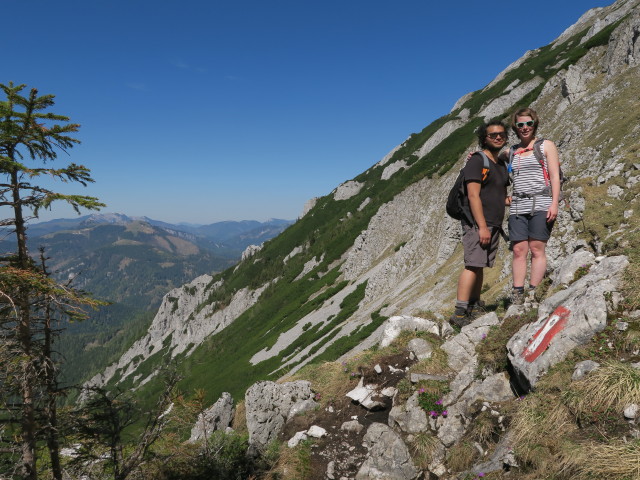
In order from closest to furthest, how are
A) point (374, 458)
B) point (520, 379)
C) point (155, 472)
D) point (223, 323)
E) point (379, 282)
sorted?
1. point (520, 379)
2. point (374, 458)
3. point (155, 472)
4. point (379, 282)
5. point (223, 323)

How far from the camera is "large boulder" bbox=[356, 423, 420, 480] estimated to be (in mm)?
6207

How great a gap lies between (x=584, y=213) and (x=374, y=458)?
14.4m

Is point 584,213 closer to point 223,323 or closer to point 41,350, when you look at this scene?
point 41,350

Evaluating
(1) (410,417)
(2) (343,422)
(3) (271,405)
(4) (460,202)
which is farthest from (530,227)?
(3) (271,405)

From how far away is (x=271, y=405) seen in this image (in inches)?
391

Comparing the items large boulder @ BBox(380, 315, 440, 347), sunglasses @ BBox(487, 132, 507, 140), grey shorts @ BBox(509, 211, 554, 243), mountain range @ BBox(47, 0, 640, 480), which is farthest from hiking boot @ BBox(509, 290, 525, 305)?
sunglasses @ BBox(487, 132, 507, 140)

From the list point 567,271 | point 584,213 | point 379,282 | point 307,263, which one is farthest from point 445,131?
point 567,271

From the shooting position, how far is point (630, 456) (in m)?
3.65

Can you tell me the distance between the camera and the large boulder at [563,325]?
5.62 m

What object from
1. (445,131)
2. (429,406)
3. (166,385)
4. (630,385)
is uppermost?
(445,131)

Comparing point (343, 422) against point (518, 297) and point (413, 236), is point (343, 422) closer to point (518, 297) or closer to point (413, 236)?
point (518, 297)

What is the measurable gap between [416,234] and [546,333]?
4314 cm

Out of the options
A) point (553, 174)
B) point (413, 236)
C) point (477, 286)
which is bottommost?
point (413, 236)

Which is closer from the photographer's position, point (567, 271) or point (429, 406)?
point (429, 406)
